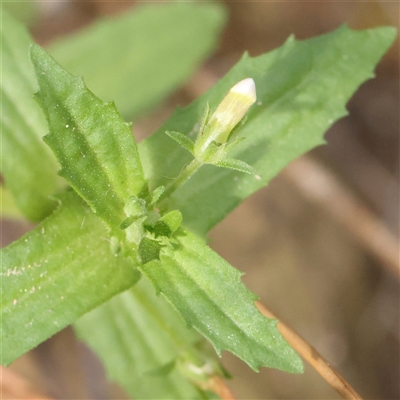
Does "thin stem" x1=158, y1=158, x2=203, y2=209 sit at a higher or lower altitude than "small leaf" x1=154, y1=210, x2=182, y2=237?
higher

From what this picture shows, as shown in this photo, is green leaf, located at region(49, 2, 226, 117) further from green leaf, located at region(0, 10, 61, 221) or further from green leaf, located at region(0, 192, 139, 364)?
green leaf, located at region(0, 192, 139, 364)

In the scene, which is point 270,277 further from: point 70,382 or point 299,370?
point 299,370

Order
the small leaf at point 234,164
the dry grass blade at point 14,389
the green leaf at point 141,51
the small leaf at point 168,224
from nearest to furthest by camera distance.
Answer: the small leaf at point 234,164
the small leaf at point 168,224
the dry grass blade at point 14,389
the green leaf at point 141,51

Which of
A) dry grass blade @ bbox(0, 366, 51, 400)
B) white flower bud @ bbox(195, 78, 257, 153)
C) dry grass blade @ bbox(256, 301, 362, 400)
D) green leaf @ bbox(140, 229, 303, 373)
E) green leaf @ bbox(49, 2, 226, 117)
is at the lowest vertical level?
dry grass blade @ bbox(256, 301, 362, 400)

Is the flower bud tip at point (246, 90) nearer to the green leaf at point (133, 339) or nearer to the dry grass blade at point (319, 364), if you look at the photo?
the dry grass blade at point (319, 364)

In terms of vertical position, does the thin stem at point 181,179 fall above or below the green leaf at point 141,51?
below

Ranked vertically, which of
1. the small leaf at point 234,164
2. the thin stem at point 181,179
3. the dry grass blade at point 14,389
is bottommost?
the dry grass blade at point 14,389

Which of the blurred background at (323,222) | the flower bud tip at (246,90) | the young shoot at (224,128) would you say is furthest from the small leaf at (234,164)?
the blurred background at (323,222)

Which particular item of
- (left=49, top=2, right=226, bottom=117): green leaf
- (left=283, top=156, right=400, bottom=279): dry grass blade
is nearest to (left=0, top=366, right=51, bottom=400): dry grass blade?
(left=49, top=2, right=226, bottom=117): green leaf
